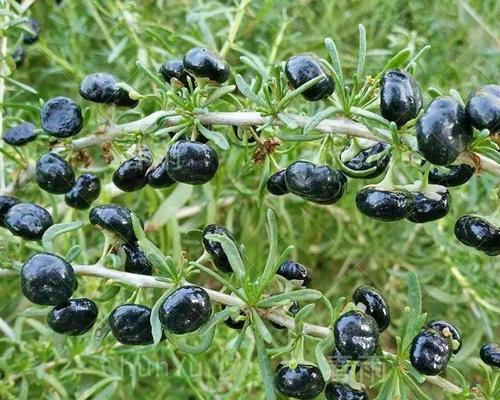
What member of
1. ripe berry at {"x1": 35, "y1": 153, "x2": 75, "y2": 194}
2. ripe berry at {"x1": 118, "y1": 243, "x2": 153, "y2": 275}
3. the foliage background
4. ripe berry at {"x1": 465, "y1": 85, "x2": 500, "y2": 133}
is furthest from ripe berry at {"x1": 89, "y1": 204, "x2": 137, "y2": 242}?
ripe berry at {"x1": 465, "y1": 85, "x2": 500, "y2": 133}

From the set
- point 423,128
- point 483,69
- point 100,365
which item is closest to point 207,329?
point 423,128

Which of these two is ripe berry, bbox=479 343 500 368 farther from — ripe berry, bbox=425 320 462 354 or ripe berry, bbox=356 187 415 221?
ripe berry, bbox=356 187 415 221

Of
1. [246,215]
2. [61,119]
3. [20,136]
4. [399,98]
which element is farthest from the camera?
[246,215]

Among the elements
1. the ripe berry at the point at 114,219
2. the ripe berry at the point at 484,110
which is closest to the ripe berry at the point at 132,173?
the ripe berry at the point at 114,219

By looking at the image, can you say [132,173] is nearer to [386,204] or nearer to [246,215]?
[386,204]

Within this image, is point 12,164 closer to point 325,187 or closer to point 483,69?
point 325,187

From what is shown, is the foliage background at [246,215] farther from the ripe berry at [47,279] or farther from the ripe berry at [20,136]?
the ripe berry at [47,279]

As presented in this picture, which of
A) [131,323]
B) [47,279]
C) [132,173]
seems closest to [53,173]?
[132,173]
